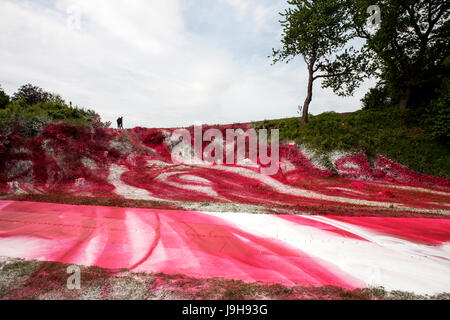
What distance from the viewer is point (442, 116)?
1442 cm

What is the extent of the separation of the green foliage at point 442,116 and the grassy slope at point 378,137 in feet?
1.91

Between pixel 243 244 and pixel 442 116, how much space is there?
1774 cm

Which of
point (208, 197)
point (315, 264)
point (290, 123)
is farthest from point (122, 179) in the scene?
point (290, 123)

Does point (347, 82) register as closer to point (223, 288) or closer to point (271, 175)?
point (271, 175)

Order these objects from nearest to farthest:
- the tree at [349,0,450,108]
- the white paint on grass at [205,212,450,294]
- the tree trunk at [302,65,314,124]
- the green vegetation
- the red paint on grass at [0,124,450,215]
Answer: the white paint on grass at [205,212,450,294], the red paint on grass at [0,124,450,215], the green vegetation, the tree at [349,0,450,108], the tree trunk at [302,65,314,124]

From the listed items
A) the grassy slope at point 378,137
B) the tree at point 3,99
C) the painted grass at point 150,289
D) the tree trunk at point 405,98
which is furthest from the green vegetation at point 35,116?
the tree trunk at point 405,98

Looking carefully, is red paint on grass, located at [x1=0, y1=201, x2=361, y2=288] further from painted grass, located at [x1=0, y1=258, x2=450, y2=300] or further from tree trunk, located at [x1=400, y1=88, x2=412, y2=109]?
tree trunk, located at [x1=400, y1=88, x2=412, y2=109]

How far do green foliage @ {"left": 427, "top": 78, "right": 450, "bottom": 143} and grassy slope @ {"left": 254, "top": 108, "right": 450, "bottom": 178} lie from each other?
582mm

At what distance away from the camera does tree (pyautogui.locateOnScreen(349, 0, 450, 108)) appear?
666 inches

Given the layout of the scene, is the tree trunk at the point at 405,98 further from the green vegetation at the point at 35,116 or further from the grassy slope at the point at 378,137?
the green vegetation at the point at 35,116

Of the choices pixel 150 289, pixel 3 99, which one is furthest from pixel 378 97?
pixel 3 99

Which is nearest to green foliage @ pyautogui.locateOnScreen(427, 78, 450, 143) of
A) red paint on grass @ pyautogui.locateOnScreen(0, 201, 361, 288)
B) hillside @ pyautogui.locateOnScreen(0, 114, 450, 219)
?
hillside @ pyautogui.locateOnScreen(0, 114, 450, 219)
